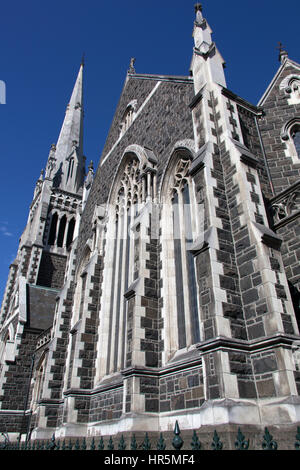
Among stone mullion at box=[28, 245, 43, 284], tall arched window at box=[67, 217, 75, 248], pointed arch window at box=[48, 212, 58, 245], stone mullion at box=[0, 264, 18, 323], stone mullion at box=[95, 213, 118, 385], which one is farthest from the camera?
tall arched window at box=[67, 217, 75, 248]

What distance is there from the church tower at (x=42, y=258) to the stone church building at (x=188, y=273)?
158cm

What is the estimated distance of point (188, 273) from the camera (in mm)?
9836

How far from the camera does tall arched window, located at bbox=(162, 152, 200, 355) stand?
30.0 ft

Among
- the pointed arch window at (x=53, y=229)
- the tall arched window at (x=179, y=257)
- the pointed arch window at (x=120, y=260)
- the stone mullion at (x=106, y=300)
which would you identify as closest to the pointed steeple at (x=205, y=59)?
the tall arched window at (x=179, y=257)

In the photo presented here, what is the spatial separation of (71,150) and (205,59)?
1308 inches

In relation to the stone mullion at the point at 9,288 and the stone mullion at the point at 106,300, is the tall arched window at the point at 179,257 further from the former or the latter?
the stone mullion at the point at 9,288

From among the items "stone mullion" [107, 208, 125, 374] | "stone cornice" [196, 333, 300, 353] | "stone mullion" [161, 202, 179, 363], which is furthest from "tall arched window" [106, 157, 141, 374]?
"stone cornice" [196, 333, 300, 353]

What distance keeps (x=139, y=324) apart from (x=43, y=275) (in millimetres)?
23005

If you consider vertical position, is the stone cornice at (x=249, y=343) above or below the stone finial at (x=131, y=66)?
below

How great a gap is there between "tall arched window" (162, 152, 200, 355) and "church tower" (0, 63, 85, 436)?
1473 cm

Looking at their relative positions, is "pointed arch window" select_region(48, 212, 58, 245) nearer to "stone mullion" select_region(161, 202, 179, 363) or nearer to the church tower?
the church tower

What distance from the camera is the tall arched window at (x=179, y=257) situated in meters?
9.13

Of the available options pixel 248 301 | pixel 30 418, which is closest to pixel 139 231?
pixel 248 301

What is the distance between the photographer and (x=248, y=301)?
695 cm
